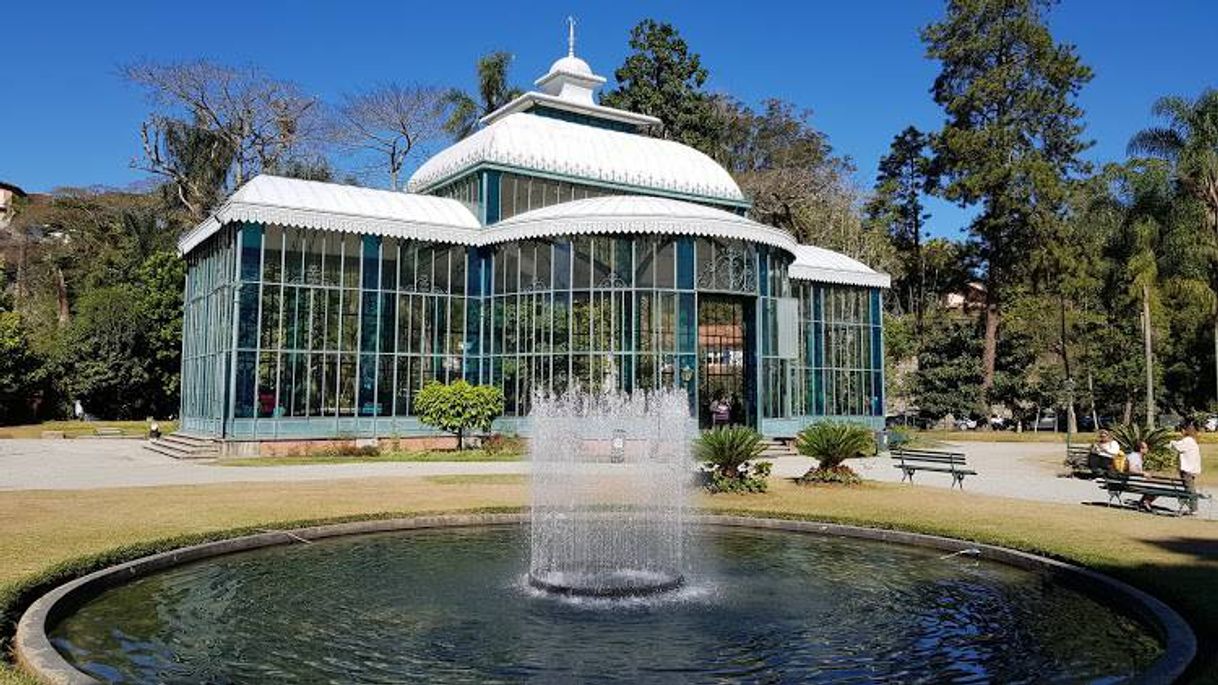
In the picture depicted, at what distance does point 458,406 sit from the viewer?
86.9 ft

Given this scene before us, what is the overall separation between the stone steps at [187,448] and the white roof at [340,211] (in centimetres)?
686

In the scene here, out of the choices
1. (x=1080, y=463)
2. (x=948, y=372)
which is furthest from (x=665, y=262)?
(x=948, y=372)

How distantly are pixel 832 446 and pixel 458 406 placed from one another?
12708 mm

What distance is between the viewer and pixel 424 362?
29.3 m

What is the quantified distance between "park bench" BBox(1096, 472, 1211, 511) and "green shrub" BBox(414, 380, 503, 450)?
56.4 ft

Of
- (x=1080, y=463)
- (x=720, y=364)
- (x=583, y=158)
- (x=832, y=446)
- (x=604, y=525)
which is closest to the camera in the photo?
(x=604, y=525)

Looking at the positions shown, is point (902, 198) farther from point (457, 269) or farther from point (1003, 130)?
point (457, 269)

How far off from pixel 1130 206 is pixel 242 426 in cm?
4374

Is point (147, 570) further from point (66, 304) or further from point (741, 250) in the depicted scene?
point (66, 304)

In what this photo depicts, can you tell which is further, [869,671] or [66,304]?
[66,304]

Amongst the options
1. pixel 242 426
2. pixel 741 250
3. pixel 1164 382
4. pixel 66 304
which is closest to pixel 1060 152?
pixel 1164 382

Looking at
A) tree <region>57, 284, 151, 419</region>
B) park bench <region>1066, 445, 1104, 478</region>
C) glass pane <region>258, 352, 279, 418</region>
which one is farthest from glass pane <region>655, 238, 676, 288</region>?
tree <region>57, 284, 151, 419</region>

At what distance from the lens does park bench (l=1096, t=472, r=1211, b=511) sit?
13.6 meters

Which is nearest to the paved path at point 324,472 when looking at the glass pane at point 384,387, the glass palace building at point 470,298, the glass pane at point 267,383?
the glass pane at point 267,383
